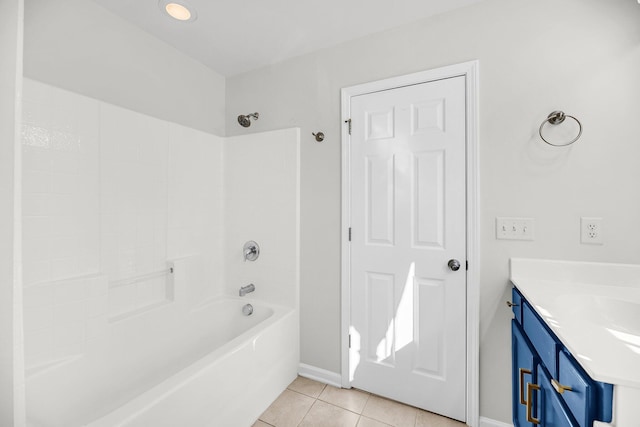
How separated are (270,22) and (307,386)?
245 cm

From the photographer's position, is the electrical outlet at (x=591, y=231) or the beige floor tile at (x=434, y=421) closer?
the electrical outlet at (x=591, y=231)

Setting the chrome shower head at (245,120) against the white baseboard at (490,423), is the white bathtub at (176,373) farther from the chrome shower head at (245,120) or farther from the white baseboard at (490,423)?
the chrome shower head at (245,120)

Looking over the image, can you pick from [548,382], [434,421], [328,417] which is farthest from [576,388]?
[328,417]

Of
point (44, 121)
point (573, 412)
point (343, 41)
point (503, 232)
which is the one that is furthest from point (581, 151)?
point (44, 121)

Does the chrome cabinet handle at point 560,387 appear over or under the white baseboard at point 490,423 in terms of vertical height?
over

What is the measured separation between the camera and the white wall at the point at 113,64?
1379mm

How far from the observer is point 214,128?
233 cm

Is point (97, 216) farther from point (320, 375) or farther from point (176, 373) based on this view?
point (320, 375)

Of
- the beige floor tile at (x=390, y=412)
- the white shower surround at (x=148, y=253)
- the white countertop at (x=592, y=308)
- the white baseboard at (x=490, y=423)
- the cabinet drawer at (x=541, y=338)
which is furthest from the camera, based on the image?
the beige floor tile at (x=390, y=412)

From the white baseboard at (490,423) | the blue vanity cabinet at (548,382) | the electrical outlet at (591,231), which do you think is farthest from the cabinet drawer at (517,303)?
the white baseboard at (490,423)

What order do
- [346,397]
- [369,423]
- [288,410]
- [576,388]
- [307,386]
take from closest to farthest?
A: [576,388]
[369,423]
[288,410]
[346,397]
[307,386]

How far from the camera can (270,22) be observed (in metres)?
1.73

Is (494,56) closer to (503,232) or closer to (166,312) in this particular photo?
Answer: (503,232)

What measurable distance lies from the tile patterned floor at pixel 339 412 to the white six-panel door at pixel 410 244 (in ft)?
0.19
